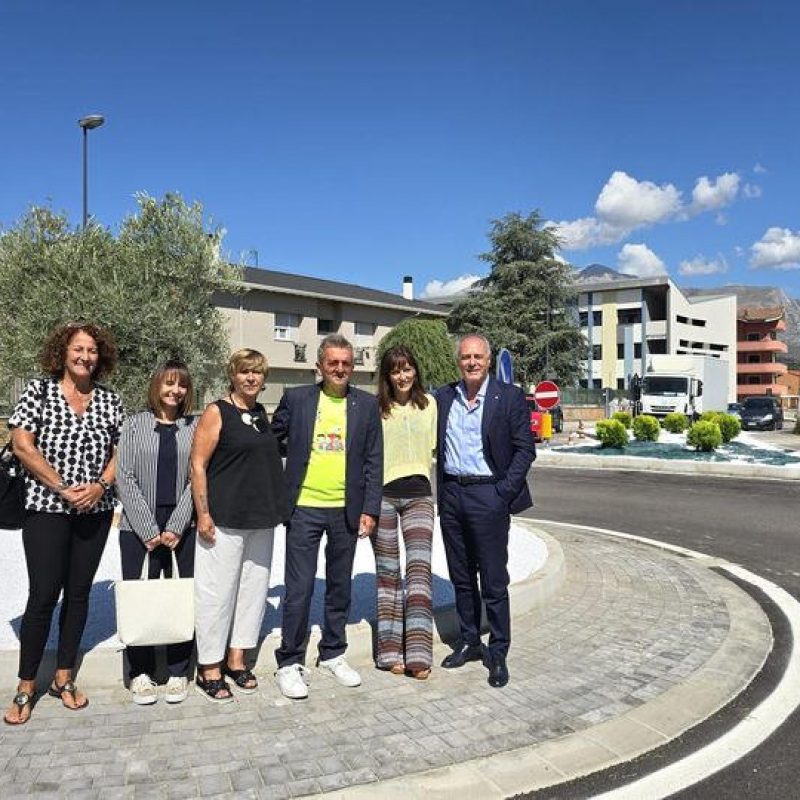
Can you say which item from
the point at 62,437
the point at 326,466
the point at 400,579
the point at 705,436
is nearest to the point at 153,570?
the point at 62,437

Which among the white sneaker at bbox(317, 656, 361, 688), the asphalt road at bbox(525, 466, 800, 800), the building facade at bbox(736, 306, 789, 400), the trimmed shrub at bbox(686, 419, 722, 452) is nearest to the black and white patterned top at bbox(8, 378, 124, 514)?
the white sneaker at bbox(317, 656, 361, 688)

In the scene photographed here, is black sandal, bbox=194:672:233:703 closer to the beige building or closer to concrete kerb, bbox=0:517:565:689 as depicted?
concrete kerb, bbox=0:517:565:689

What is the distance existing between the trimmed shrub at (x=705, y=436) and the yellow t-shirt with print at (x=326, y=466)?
16801 millimetres

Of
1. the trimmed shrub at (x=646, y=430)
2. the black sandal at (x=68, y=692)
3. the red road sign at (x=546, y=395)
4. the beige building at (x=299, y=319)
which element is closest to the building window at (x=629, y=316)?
the beige building at (x=299, y=319)

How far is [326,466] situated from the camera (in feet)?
13.3

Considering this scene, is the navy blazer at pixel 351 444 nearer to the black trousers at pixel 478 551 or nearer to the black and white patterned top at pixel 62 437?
the black trousers at pixel 478 551

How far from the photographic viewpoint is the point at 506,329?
4309 centimetres

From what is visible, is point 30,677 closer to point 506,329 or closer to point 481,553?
point 481,553

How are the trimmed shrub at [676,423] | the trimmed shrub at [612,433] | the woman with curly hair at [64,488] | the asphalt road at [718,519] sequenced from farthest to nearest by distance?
the trimmed shrub at [676,423]
the trimmed shrub at [612,433]
the woman with curly hair at [64,488]
the asphalt road at [718,519]

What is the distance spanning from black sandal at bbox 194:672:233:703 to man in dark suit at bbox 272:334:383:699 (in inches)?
11.7

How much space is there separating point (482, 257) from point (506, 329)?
5.19 metres

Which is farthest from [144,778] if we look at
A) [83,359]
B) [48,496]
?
[83,359]

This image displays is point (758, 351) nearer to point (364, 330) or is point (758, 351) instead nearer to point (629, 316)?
point (629, 316)

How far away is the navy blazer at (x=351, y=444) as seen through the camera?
4.03m
